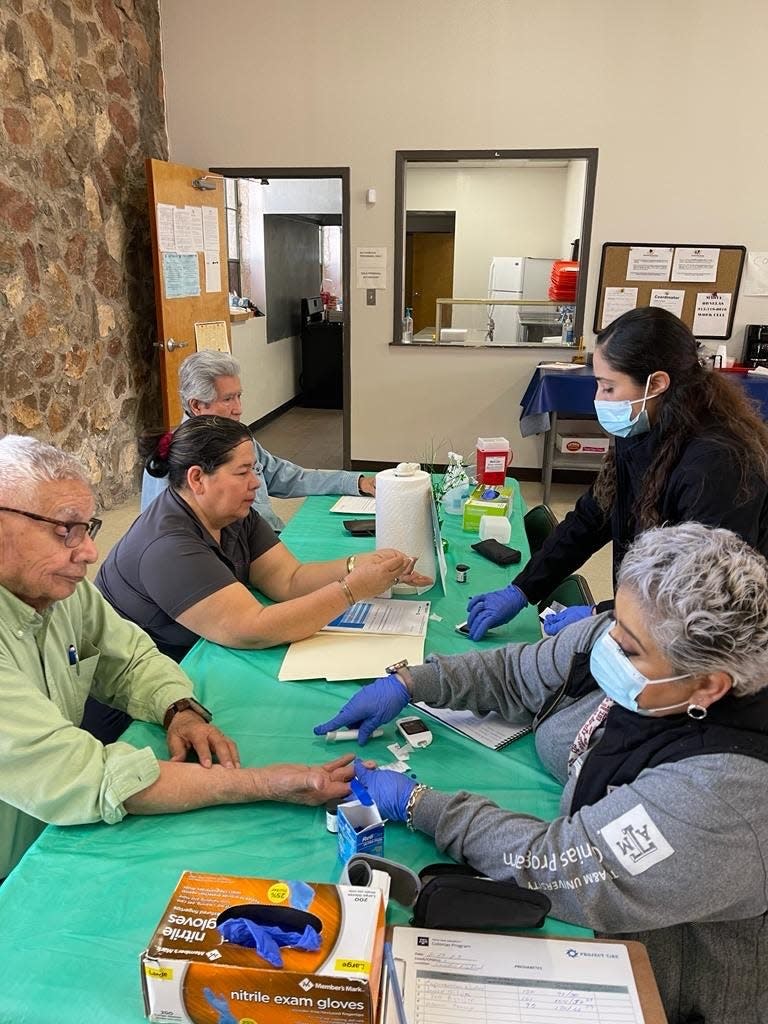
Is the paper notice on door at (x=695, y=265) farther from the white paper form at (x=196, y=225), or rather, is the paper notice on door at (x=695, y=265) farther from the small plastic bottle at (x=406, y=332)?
the white paper form at (x=196, y=225)

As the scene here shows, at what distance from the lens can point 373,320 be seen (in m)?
5.09

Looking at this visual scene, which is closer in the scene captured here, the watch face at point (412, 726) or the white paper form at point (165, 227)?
the watch face at point (412, 726)

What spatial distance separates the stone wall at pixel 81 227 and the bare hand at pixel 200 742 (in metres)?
2.70

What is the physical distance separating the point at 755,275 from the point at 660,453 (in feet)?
11.9

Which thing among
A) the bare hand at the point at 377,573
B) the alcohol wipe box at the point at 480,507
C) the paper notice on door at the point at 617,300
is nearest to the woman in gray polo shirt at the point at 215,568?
the bare hand at the point at 377,573

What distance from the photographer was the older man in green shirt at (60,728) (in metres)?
1.03

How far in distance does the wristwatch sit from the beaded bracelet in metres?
0.43

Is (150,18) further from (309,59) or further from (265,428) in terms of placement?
(265,428)

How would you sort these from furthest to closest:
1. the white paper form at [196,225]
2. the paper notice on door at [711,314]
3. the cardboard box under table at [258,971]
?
1. the paper notice on door at [711,314]
2. the white paper form at [196,225]
3. the cardboard box under table at [258,971]

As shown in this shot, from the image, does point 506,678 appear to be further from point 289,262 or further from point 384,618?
point 289,262

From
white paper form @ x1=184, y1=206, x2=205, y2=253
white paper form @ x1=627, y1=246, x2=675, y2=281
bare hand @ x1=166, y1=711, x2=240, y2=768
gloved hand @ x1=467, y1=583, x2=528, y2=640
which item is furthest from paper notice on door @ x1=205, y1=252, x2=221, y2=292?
bare hand @ x1=166, y1=711, x2=240, y2=768

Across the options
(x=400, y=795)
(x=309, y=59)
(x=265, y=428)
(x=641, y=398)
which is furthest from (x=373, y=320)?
(x=400, y=795)

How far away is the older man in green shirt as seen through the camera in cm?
103

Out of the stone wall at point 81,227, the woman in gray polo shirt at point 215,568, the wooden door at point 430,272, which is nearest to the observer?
the woman in gray polo shirt at point 215,568
